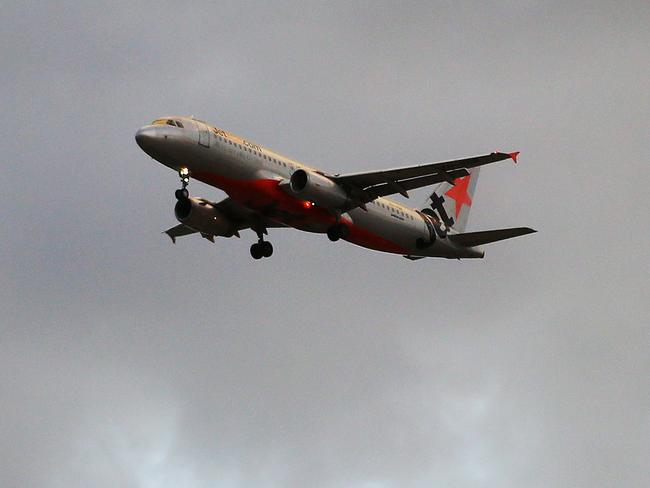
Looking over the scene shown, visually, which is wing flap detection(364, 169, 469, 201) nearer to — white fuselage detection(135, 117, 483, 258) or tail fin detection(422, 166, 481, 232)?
white fuselage detection(135, 117, 483, 258)

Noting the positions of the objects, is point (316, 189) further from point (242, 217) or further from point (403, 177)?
point (242, 217)

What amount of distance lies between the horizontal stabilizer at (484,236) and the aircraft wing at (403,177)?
4452 mm

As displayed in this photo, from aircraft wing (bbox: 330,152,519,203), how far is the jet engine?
3.17 ft

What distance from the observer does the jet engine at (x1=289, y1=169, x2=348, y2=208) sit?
6400cm

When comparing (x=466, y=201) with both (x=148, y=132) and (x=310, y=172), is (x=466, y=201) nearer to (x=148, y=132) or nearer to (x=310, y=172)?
(x=310, y=172)

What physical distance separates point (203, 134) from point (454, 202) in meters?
22.4

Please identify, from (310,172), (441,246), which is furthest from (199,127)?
(441,246)

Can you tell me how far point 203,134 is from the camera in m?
62.7

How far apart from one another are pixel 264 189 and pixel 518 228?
12.9m

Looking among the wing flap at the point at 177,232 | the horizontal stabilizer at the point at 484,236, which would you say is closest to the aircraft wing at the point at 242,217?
the wing flap at the point at 177,232

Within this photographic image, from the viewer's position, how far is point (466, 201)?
267 feet

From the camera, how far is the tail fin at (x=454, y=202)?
79.2 meters

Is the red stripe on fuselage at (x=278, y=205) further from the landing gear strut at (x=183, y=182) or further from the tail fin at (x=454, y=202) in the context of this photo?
the tail fin at (x=454, y=202)

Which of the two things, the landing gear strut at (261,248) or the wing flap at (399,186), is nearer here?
the wing flap at (399,186)
